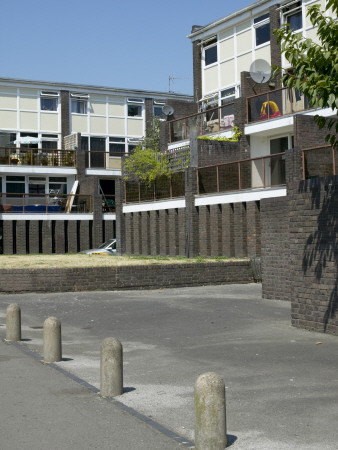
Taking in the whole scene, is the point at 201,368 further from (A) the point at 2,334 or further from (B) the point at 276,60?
(B) the point at 276,60

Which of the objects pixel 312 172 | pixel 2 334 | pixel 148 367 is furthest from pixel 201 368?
pixel 312 172

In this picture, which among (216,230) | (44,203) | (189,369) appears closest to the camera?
(189,369)

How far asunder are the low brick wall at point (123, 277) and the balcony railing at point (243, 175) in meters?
4.67

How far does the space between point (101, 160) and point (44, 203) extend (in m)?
5.54

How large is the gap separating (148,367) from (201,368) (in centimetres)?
77

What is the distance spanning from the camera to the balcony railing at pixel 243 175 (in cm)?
2708

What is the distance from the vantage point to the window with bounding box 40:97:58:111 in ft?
177

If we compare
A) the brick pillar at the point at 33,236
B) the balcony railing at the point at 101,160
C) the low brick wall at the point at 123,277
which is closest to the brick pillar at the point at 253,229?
the low brick wall at the point at 123,277

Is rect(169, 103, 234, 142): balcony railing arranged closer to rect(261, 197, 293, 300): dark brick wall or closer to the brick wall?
the brick wall

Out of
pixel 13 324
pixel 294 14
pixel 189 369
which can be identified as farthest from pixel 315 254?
pixel 294 14

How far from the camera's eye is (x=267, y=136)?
111ft

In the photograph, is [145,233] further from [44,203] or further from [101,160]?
[101,160]

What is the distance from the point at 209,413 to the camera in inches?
230

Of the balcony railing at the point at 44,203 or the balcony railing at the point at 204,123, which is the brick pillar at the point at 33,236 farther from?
the balcony railing at the point at 204,123
